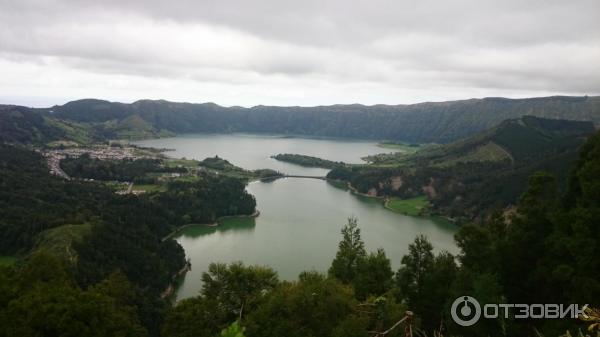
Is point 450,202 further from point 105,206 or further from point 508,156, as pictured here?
point 105,206

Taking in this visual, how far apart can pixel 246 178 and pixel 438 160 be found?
166 feet

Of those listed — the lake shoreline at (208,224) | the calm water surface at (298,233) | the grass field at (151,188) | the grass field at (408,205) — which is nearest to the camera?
the calm water surface at (298,233)

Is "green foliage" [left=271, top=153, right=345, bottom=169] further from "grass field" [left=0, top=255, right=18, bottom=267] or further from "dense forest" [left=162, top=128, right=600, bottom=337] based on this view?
"dense forest" [left=162, top=128, right=600, bottom=337]

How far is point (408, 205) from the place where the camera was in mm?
79500

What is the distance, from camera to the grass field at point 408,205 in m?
75.2

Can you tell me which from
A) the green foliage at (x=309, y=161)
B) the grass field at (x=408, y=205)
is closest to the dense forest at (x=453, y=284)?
the grass field at (x=408, y=205)

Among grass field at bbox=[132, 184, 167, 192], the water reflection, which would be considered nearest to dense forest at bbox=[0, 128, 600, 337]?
the water reflection

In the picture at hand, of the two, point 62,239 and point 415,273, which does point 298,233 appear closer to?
point 62,239

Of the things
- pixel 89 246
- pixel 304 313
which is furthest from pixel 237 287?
pixel 89 246

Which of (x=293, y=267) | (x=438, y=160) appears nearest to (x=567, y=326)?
(x=293, y=267)

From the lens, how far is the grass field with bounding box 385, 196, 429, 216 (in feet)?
247
